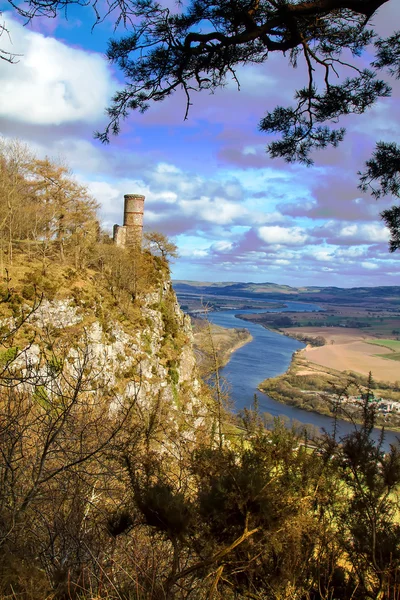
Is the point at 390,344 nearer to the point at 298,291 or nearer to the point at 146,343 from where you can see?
the point at 146,343

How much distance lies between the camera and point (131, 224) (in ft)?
83.1

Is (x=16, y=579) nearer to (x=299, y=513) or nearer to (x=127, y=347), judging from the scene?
(x=299, y=513)

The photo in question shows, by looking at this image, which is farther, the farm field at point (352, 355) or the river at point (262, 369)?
the farm field at point (352, 355)

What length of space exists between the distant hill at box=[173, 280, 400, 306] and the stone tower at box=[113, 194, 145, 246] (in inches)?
2996

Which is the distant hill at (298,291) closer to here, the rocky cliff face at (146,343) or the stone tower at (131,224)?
the stone tower at (131,224)

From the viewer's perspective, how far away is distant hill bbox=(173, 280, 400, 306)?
11693 cm

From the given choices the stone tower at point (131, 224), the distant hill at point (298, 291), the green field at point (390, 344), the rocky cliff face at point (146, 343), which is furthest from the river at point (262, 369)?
the distant hill at point (298, 291)

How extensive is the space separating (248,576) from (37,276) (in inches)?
700

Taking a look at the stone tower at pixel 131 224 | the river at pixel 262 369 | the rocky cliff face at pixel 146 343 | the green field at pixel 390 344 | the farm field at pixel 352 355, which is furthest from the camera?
the green field at pixel 390 344

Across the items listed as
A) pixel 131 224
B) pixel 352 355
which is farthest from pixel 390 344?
pixel 131 224

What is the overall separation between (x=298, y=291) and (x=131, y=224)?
529 ft

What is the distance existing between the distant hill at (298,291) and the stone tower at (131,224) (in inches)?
2996

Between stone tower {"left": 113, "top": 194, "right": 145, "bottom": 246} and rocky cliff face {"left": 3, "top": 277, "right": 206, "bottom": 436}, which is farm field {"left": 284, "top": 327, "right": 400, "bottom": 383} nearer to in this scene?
rocky cliff face {"left": 3, "top": 277, "right": 206, "bottom": 436}

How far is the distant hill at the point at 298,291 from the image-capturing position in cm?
11693
